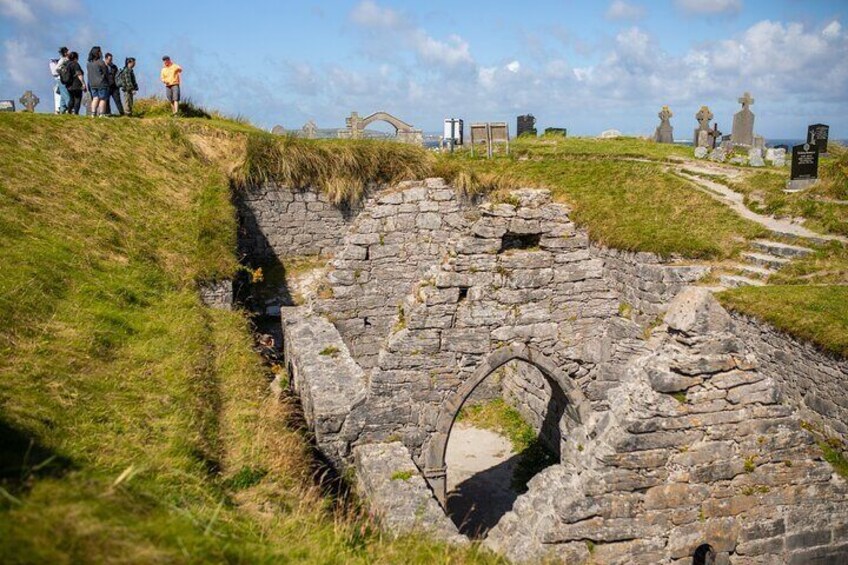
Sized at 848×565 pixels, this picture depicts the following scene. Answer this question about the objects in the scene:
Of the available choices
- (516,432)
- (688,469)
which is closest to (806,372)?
(516,432)

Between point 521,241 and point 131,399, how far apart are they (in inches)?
196

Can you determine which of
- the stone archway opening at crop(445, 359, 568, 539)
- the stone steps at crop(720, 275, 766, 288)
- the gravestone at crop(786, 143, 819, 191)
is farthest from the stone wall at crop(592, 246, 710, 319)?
the gravestone at crop(786, 143, 819, 191)

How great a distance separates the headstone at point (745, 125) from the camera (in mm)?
27438

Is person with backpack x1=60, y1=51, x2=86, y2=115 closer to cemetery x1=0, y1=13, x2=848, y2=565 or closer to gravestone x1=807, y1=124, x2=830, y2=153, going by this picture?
cemetery x1=0, y1=13, x2=848, y2=565

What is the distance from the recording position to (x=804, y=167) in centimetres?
1759

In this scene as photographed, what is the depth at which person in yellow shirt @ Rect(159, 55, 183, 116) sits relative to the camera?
2112 cm

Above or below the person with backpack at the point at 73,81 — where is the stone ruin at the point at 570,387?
below

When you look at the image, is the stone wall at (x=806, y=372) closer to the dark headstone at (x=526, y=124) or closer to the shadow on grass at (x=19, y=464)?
the shadow on grass at (x=19, y=464)

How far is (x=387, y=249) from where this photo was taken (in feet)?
40.2

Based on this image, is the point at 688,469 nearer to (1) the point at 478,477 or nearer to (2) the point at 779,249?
(1) the point at 478,477

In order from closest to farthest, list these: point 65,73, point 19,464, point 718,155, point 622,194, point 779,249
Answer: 1. point 19,464
2. point 779,249
3. point 65,73
4. point 622,194
5. point 718,155

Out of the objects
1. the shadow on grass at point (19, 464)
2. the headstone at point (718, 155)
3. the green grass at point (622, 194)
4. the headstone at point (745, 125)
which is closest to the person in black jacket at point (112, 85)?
the green grass at point (622, 194)

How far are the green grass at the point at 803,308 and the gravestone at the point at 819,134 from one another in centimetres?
1202

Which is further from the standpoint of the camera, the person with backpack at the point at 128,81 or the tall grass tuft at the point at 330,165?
the person with backpack at the point at 128,81
